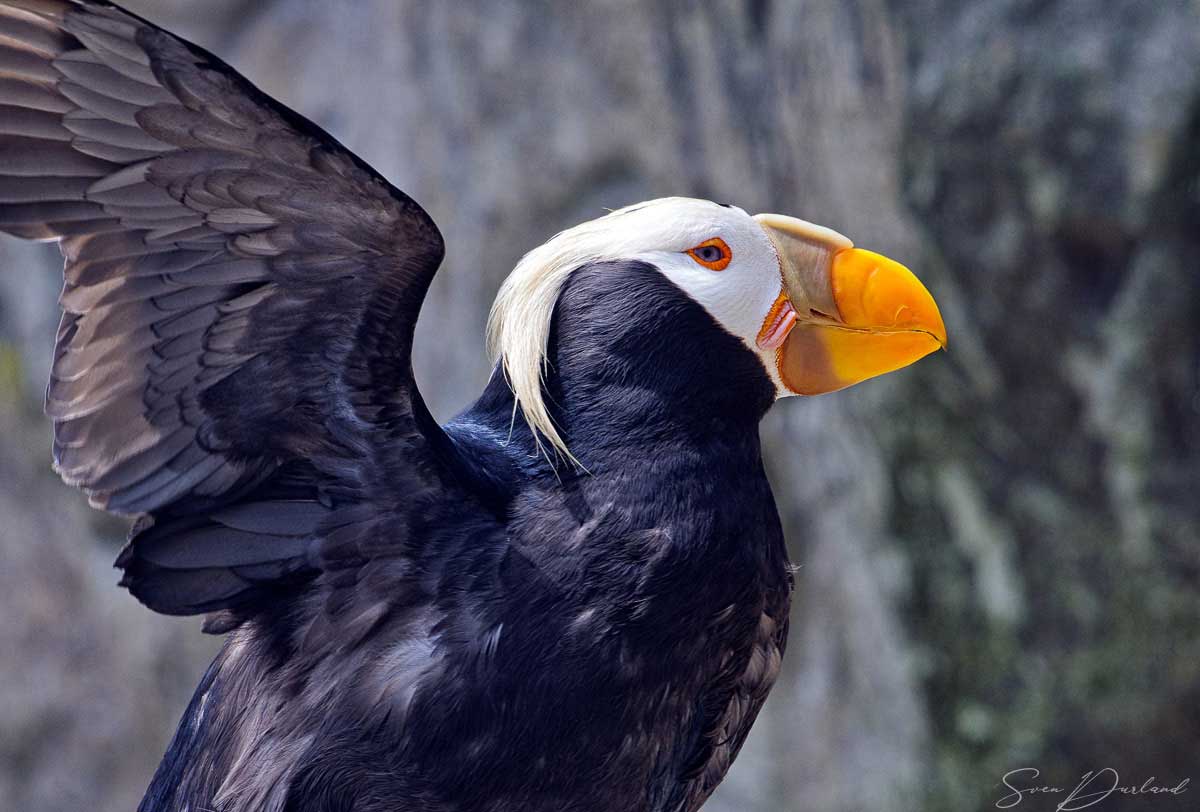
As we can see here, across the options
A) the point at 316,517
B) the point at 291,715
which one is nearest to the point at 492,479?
the point at 316,517

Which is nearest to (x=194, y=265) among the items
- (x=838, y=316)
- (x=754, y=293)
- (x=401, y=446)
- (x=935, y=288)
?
(x=401, y=446)

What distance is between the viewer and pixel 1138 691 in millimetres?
3703

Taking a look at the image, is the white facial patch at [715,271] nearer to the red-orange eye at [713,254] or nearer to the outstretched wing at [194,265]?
the red-orange eye at [713,254]

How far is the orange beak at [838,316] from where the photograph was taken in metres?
1.82

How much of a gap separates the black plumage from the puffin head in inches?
1.1

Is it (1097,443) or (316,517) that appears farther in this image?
(1097,443)

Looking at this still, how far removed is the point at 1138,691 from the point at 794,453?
45.2 inches

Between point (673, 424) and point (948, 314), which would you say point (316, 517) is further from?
point (948, 314)

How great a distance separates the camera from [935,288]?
3881 millimetres

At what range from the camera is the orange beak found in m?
1.82

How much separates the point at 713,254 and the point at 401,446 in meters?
0.49
